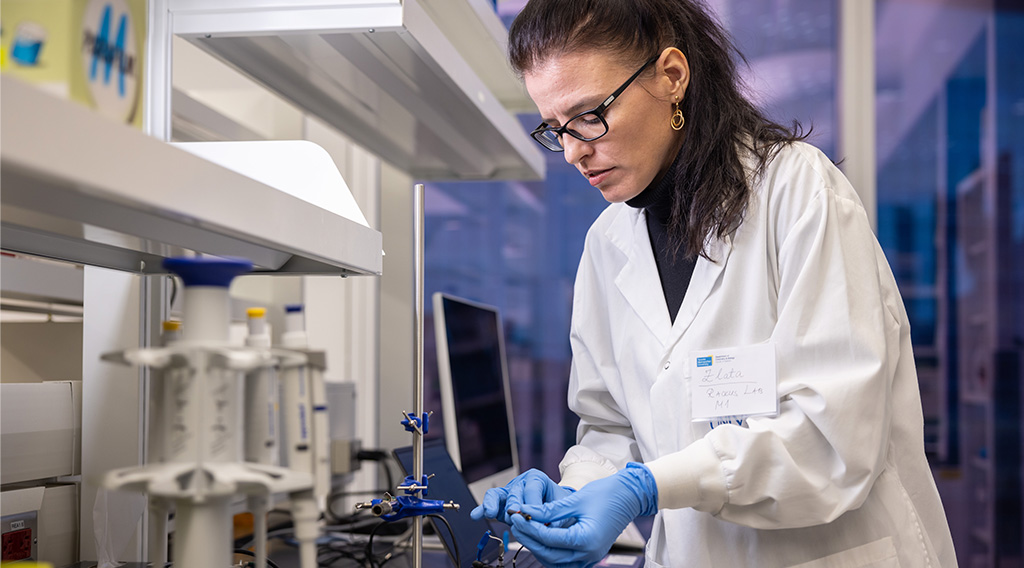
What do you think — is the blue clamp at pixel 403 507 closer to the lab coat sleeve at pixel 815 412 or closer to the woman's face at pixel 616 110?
the lab coat sleeve at pixel 815 412

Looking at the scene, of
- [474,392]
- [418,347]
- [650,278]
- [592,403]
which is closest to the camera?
[418,347]

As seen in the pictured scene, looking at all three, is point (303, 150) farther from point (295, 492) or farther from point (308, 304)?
point (308, 304)

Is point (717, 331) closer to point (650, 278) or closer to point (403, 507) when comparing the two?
point (650, 278)

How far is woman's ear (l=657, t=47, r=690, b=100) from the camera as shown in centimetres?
122

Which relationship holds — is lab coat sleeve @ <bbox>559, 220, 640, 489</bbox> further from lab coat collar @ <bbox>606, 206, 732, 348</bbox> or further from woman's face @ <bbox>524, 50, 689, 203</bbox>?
woman's face @ <bbox>524, 50, 689, 203</bbox>

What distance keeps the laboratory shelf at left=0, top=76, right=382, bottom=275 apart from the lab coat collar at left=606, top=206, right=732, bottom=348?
0.48m

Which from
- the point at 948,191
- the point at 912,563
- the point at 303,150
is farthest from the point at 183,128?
the point at 948,191

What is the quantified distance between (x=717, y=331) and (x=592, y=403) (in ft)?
1.05

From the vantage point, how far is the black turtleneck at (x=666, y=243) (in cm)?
127

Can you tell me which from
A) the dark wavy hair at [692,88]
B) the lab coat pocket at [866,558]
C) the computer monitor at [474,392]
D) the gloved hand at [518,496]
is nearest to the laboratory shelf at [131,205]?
the gloved hand at [518,496]

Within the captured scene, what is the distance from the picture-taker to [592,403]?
1422mm

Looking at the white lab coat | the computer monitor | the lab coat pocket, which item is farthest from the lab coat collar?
the computer monitor

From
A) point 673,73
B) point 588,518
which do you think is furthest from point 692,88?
point 588,518

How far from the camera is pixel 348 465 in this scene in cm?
226
